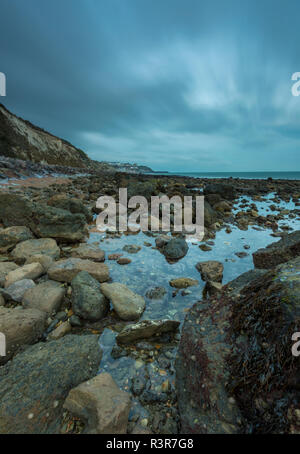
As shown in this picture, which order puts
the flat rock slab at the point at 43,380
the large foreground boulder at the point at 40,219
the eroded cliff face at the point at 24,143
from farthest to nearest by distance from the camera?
the eroded cliff face at the point at 24,143
the large foreground boulder at the point at 40,219
the flat rock slab at the point at 43,380

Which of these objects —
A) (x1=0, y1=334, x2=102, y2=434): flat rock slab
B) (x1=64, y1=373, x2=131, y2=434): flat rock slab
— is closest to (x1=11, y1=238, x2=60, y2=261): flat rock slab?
(x1=0, y1=334, x2=102, y2=434): flat rock slab

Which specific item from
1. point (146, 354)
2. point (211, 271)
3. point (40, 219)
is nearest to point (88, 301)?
point (146, 354)

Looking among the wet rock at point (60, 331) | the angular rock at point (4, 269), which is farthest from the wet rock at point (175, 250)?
the angular rock at point (4, 269)

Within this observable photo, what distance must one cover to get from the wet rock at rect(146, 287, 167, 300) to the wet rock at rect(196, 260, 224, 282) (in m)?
1.07

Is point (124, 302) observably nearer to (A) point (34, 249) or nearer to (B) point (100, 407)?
(B) point (100, 407)

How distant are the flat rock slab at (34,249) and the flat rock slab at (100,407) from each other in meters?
3.48

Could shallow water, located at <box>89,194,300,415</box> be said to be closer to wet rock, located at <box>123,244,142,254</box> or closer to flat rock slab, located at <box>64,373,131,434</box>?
wet rock, located at <box>123,244,142,254</box>

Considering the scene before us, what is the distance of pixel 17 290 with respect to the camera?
3.26 metres

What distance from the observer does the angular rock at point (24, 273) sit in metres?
3.50

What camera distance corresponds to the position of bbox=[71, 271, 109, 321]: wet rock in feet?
10.0

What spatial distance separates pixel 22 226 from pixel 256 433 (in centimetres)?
653

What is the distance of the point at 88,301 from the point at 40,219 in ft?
12.4

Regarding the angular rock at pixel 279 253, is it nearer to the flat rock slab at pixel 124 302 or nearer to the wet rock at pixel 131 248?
the flat rock slab at pixel 124 302
